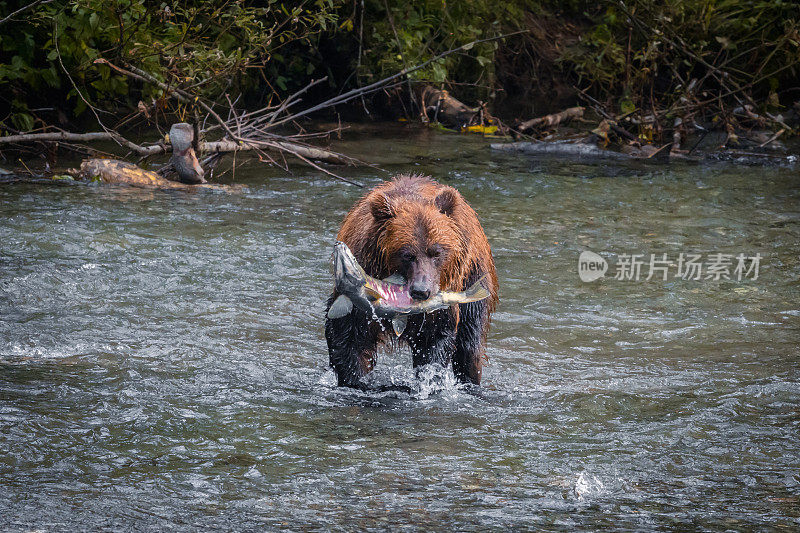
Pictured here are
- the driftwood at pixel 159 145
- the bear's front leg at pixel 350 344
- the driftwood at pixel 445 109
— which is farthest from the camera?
the driftwood at pixel 445 109

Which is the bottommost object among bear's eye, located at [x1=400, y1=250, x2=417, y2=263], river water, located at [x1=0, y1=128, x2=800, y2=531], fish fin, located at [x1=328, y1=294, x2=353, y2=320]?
river water, located at [x1=0, y1=128, x2=800, y2=531]

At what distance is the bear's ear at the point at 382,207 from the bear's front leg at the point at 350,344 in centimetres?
59

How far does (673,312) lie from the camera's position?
24.6ft

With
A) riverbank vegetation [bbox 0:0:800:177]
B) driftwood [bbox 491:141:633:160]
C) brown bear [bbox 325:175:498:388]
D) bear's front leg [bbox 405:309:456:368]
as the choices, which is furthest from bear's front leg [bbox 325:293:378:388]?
driftwood [bbox 491:141:633:160]

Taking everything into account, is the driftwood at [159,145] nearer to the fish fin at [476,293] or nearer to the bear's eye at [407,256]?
the fish fin at [476,293]

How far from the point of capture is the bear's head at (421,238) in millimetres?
5020

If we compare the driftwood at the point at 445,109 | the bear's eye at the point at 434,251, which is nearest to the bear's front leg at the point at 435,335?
the bear's eye at the point at 434,251

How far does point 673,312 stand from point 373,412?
129 inches

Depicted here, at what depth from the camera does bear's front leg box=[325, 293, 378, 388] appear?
5.46 metres

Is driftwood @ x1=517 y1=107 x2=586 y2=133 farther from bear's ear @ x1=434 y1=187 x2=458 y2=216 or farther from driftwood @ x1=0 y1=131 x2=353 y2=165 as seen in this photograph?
bear's ear @ x1=434 y1=187 x2=458 y2=216

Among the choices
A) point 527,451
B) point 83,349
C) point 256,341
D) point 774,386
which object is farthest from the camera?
point 256,341

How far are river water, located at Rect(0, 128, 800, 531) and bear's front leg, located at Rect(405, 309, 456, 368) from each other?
207mm

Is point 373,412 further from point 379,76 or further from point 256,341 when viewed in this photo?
point 379,76

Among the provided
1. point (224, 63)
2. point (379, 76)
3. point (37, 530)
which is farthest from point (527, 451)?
point (379, 76)
